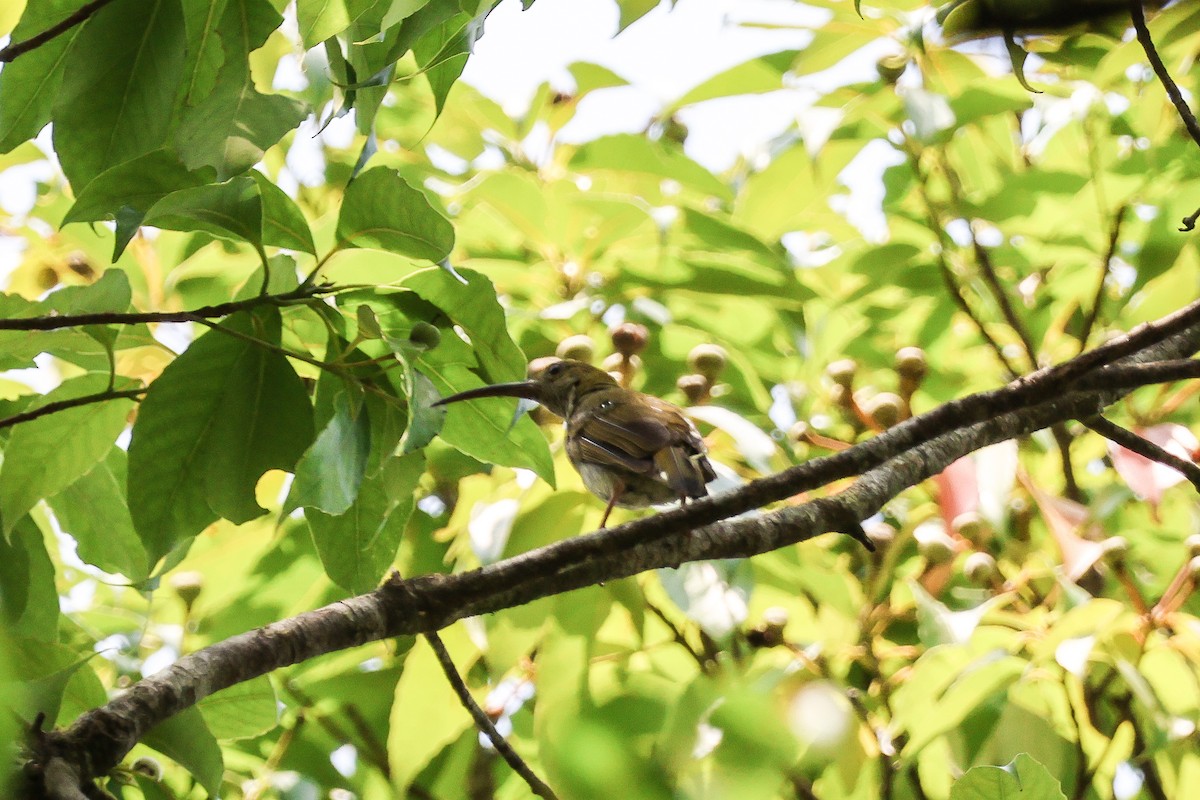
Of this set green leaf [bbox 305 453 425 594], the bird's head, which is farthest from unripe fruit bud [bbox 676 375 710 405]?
green leaf [bbox 305 453 425 594]

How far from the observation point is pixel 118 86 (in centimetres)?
191

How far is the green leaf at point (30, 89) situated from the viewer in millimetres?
1992

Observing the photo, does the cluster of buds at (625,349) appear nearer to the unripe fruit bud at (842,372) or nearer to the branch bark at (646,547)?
the unripe fruit bud at (842,372)

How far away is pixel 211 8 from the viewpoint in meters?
1.85

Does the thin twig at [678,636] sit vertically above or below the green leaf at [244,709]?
below

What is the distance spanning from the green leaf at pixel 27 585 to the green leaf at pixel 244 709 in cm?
34

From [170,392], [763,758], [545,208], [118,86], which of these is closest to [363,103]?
[118,86]

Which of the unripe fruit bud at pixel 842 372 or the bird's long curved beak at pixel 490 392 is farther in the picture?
the unripe fruit bud at pixel 842 372

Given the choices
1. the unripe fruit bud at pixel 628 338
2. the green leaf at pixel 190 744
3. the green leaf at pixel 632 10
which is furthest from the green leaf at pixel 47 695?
the unripe fruit bud at pixel 628 338

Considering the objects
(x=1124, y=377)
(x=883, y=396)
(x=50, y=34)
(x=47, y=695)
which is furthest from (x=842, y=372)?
(x=47, y=695)

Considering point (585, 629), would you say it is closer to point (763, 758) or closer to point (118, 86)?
point (763, 758)

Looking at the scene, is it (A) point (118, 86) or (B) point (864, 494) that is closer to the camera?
(A) point (118, 86)

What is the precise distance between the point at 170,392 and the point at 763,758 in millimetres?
1509

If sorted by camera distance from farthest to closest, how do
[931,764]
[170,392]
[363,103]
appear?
Answer: [931,764] < [170,392] < [363,103]
